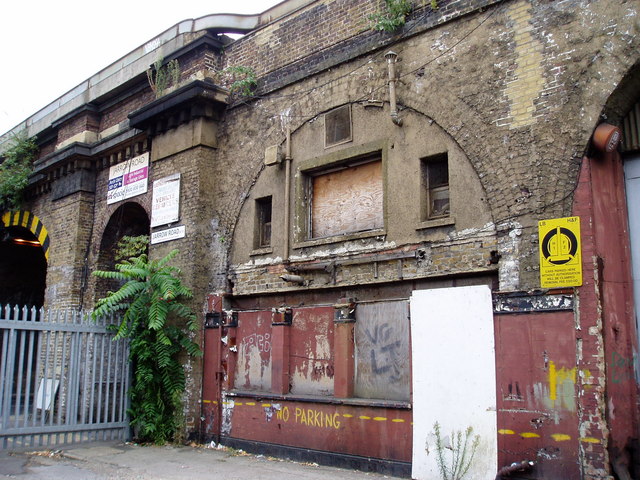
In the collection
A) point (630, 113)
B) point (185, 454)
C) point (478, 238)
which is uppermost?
point (630, 113)

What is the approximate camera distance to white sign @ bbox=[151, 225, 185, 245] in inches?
453

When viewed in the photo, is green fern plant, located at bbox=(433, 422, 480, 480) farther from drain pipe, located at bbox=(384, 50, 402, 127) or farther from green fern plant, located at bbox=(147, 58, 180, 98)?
green fern plant, located at bbox=(147, 58, 180, 98)

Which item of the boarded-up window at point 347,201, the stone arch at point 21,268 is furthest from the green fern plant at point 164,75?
the stone arch at point 21,268

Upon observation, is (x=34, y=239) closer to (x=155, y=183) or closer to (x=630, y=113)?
(x=155, y=183)

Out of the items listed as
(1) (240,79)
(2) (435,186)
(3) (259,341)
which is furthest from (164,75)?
(2) (435,186)

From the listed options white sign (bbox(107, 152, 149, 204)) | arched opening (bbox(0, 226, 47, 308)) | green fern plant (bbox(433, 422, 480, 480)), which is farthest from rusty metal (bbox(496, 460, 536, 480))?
arched opening (bbox(0, 226, 47, 308))

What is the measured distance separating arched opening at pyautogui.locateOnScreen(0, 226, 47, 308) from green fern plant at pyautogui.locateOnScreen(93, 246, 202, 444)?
9930 millimetres

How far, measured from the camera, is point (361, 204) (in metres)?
9.37

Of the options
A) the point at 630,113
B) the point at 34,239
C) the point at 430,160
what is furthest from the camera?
the point at 34,239

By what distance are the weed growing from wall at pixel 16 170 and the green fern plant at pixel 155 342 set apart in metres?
7.44

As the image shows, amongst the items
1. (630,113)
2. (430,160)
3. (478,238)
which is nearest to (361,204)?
(430,160)

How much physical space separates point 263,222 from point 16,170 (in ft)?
32.0

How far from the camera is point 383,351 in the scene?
28.1ft

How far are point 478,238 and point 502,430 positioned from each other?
2287mm
